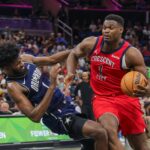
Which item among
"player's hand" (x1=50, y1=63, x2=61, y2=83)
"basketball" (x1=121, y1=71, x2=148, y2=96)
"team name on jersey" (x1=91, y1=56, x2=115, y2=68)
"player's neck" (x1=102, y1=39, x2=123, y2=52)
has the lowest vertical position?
"basketball" (x1=121, y1=71, x2=148, y2=96)

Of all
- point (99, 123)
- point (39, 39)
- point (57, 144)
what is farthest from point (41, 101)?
point (39, 39)

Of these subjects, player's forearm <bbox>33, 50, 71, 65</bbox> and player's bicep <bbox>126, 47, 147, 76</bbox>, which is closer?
player's bicep <bbox>126, 47, 147, 76</bbox>

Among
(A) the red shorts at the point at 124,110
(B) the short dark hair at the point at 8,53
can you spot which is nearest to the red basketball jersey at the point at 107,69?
(A) the red shorts at the point at 124,110

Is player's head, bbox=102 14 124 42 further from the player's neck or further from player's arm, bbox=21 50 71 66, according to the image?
player's arm, bbox=21 50 71 66

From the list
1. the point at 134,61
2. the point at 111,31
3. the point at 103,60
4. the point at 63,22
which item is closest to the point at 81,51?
the point at 103,60

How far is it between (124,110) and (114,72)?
1.56 ft

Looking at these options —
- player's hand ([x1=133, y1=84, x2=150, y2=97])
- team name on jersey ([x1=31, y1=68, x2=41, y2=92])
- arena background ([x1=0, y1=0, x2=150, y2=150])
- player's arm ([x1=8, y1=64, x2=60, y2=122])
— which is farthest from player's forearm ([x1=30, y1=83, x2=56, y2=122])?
arena background ([x1=0, y1=0, x2=150, y2=150])

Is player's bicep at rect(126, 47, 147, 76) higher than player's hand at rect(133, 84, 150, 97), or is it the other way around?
player's bicep at rect(126, 47, 147, 76)

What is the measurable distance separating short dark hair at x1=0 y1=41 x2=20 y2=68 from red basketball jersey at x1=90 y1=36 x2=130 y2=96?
1.31m

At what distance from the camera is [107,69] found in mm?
6238

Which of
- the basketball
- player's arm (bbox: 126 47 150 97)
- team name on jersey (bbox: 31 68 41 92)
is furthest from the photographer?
player's arm (bbox: 126 47 150 97)

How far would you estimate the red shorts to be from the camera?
6177 millimetres

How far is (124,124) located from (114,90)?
0.44 m

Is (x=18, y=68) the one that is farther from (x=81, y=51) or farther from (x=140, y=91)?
(x=140, y=91)
